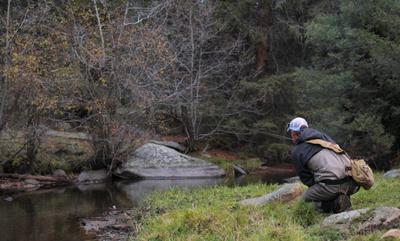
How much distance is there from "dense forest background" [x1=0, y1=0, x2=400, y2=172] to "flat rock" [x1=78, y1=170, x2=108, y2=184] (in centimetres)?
60

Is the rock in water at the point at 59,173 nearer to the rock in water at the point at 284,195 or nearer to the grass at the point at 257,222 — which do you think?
the grass at the point at 257,222

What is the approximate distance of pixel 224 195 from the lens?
37.0ft

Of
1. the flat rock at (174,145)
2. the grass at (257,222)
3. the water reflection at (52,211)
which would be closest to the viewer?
the grass at (257,222)

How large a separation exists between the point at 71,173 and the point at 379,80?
1058 cm

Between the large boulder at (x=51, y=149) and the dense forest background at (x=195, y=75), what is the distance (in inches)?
13.1

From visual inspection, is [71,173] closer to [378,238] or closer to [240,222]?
[240,222]

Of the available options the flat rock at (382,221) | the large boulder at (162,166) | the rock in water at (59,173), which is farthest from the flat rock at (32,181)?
the flat rock at (382,221)

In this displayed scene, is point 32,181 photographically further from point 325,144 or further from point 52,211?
point 325,144

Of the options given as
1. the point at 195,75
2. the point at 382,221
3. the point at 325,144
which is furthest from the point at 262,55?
the point at 382,221

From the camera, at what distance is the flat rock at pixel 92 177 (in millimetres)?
18953

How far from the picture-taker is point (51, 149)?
20031mm

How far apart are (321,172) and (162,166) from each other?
1329 centimetres

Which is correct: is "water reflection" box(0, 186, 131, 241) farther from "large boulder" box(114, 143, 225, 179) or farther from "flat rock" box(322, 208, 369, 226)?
"flat rock" box(322, 208, 369, 226)

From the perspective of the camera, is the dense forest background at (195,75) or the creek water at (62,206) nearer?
the creek water at (62,206)
